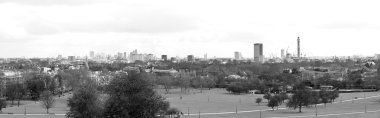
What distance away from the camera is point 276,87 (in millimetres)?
81000

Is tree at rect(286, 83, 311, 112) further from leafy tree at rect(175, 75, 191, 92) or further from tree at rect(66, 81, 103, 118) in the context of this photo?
leafy tree at rect(175, 75, 191, 92)

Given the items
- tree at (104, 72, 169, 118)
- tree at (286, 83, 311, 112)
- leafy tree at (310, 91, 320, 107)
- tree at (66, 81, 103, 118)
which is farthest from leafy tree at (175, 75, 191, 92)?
tree at (104, 72, 169, 118)

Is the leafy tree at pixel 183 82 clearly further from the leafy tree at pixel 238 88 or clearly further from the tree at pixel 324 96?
the tree at pixel 324 96

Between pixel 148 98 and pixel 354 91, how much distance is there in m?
56.5

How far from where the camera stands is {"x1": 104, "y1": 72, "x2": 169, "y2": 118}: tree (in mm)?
29422

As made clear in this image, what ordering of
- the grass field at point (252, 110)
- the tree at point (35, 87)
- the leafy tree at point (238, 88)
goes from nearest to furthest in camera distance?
the grass field at point (252, 110)
the tree at point (35, 87)
the leafy tree at point (238, 88)

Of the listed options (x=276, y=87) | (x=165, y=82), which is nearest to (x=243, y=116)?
(x=276, y=87)

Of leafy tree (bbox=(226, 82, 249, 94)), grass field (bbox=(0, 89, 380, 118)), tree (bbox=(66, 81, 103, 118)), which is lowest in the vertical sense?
grass field (bbox=(0, 89, 380, 118))

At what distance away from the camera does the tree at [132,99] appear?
96.5 ft

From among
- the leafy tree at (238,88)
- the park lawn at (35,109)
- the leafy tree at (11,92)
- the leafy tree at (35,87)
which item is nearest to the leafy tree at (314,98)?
the leafy tree at (238,88)

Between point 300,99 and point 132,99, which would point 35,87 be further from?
point 132,99

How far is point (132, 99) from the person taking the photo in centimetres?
2980

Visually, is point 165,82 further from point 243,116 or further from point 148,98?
point 148,98

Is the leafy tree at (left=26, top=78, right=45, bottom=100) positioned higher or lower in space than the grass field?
higher
